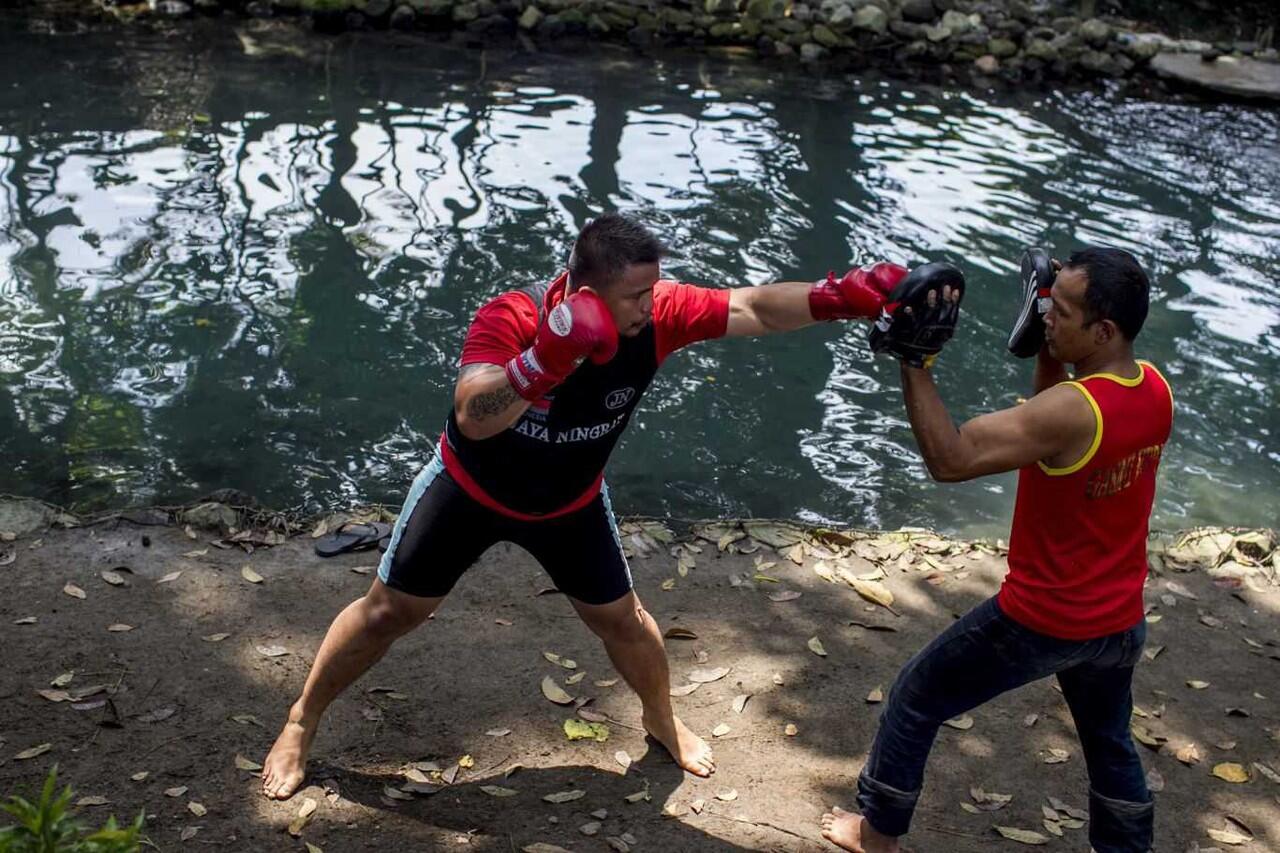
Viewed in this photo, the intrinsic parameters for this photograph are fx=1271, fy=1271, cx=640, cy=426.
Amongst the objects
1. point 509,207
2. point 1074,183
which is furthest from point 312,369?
point 1074,183

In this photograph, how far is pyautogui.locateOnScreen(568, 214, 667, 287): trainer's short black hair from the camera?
3.29m

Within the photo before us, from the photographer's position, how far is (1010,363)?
7.58 meters

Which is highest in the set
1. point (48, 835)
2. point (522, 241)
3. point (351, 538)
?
point (48, 835)

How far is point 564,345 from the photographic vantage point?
10.1 ft

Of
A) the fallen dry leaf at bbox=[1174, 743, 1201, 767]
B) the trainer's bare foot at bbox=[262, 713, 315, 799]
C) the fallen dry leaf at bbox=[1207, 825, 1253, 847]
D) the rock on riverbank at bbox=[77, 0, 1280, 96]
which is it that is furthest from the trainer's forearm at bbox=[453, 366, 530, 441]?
the rock on riverbank at bbox=[77, 0, 1280, 96]

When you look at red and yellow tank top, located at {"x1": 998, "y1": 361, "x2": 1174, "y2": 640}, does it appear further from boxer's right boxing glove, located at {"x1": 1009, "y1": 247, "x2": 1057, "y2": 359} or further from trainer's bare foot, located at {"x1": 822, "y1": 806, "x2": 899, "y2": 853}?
trainer's bare foot, located at {"x1": 822, "y1": 806, "x2": 899, "y2": 853}

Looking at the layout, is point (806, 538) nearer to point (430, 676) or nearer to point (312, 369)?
point (430, 676)

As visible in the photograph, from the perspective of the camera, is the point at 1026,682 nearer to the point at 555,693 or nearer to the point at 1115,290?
the point at 1115,290

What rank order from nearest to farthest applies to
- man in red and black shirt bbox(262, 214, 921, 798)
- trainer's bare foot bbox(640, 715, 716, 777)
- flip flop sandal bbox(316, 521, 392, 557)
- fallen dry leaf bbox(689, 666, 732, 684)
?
1. man in red and black shirt bbox(262, 214, 921, 798)
2. trainer's bare foot bbox(640, 715, 716, 777)
3. fallen dry leaf bbox(689, 666, 732, 684)
4. flip flop sandal bbox(316, 521, 392, 557)

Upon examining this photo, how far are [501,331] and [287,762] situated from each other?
1.55 meters

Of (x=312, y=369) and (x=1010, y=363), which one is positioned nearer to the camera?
(x=312, y=369)

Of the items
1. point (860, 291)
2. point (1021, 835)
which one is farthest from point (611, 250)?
point (1021, 835)

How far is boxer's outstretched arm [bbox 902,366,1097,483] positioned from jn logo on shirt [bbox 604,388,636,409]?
810mm

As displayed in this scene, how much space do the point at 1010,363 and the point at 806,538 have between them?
2508 mm
